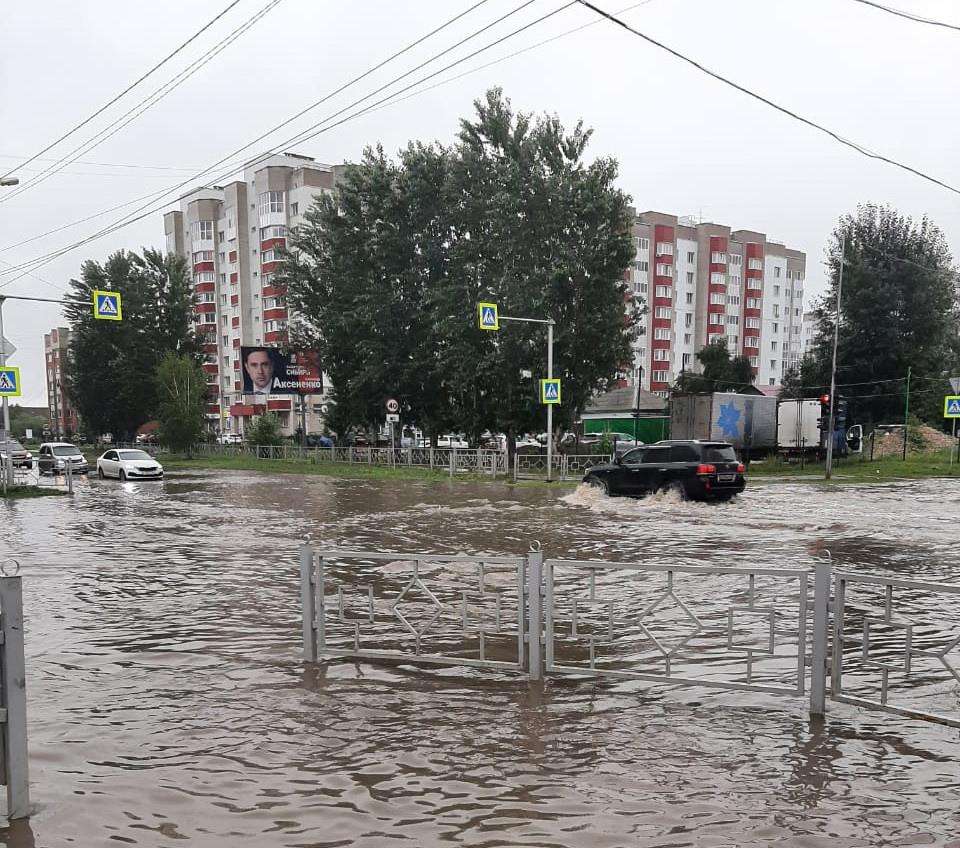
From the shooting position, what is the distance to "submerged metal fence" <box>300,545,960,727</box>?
513 cm

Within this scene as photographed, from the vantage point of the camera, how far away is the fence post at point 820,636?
4836mm

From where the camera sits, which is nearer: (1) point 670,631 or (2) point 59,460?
(1) point 670,631

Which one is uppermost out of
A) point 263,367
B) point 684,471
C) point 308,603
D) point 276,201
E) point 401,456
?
point 276,201

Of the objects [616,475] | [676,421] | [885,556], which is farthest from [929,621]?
[676,421]

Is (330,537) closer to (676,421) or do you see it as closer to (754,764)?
(754,764)

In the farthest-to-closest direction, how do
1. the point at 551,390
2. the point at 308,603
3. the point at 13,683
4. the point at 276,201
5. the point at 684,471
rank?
1. the point at 276,201
2. the point at 551,390
3. the point at 684,471
4. the point at 308,603
5. the point at 13,683

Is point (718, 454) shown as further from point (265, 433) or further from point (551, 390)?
point (265, 433)

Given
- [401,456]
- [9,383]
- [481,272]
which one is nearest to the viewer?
[9,383]

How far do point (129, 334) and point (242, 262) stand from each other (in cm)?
2011

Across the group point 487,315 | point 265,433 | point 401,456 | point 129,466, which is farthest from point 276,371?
point 487,315

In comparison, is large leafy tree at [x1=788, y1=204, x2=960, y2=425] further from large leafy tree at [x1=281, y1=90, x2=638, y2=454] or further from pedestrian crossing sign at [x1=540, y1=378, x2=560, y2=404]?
pedestrian crossing sign at [x1=540, y1=378, x2=560, y2=404]

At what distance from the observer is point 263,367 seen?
45.7 m

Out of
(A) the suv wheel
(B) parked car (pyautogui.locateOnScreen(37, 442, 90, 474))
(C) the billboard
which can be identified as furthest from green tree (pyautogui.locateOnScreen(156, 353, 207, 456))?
(A) the suv wheel

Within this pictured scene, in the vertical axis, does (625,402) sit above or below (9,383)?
below
